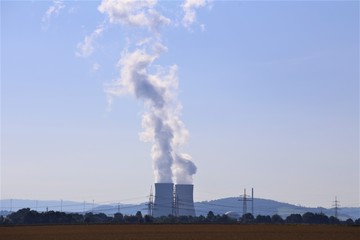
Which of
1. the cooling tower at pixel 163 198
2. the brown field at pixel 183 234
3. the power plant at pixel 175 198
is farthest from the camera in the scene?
the power plant at pixel 175 198

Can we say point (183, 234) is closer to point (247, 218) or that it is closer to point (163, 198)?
point (247, 218)

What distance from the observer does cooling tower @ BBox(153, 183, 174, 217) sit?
146 m

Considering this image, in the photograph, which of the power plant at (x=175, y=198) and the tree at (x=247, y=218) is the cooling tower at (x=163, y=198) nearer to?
the power plant at (x=175, y=198)

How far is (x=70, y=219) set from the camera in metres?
117

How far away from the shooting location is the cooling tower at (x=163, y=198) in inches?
5758

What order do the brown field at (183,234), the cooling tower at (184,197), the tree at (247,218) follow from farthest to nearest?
the cooling tower at (184,197)
the tree at (247,218)
the brown field at (183,234)

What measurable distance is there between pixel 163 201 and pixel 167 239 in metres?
111

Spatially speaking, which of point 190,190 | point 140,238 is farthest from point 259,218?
point 140,238

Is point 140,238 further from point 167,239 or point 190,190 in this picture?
point 190,190

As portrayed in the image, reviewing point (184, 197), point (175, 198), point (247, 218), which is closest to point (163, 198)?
point (175, 198)

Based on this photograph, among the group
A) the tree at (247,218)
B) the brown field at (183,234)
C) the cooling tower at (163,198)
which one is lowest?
the brown field at (183,234)

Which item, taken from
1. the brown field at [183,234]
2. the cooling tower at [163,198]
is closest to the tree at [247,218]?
the cooling tower at [163,198]

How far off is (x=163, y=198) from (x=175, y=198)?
3776mm

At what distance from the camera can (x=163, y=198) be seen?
15425 cm
